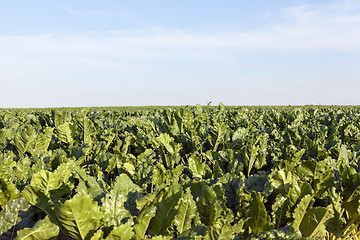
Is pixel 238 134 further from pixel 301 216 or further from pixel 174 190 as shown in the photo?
pixel 174 190

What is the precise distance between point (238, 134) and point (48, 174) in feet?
8.53

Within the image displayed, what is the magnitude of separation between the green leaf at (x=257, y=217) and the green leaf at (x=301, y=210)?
204 mm

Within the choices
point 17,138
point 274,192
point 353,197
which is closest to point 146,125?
point 17,138

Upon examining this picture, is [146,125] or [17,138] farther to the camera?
[146,125]

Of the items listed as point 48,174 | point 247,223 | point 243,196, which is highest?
point 48,174

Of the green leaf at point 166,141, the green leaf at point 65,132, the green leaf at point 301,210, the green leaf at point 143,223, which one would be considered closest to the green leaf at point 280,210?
the green leaf at point 301,210

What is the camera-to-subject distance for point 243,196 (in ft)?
6.76

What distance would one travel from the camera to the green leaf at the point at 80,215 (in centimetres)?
142

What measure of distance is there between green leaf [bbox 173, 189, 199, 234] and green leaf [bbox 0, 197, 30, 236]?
0.87 meters

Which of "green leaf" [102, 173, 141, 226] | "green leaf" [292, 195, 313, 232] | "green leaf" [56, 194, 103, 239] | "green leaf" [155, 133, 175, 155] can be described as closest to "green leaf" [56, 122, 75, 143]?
"green leaf" [155, 133, 175, 155]

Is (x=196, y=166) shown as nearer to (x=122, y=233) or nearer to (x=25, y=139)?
(x=122, y=233)

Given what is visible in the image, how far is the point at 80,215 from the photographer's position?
1460 millimetres

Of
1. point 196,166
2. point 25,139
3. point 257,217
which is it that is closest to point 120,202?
point 257,217

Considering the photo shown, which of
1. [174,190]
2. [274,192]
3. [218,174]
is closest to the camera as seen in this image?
[174,190]
